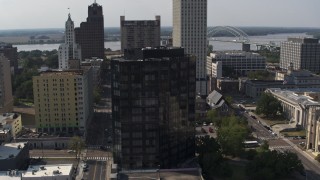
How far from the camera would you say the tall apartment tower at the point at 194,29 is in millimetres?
140625

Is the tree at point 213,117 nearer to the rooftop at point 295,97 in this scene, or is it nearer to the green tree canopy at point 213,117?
the green tree canopy at point 213,117

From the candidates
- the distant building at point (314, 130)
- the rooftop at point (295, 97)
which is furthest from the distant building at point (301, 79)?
the distant building at point (314, 130)

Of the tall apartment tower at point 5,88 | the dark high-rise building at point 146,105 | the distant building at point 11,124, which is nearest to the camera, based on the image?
the dark high-rise building at point 146,105

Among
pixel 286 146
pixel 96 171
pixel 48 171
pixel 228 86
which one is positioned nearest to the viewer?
pixel 48 171

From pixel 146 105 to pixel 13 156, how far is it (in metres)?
24.1

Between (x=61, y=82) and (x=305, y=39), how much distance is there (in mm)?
131124

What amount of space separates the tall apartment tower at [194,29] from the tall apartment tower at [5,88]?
57.2 m

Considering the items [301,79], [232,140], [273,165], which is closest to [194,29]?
[301,79]

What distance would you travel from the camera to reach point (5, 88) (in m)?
120

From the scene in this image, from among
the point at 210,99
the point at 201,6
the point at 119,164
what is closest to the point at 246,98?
the point at 210,99

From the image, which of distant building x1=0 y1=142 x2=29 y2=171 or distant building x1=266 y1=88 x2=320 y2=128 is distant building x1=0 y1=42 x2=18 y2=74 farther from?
distant building x1=266 y1=88 x2=320 y2=128

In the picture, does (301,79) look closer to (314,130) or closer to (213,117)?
(213,117)

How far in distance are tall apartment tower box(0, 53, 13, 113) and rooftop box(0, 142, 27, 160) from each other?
41563 mm

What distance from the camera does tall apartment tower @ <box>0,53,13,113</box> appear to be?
383 ft
